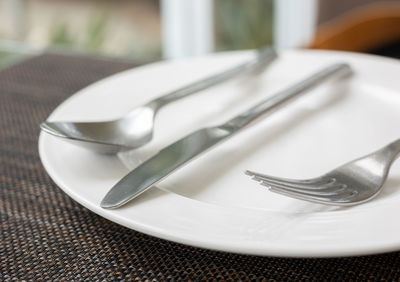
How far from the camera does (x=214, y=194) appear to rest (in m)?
0.37

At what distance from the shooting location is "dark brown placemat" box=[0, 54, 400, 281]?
33 cm

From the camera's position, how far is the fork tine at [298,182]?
33cm

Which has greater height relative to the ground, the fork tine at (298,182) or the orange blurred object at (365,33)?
the fork tine at (298,182)

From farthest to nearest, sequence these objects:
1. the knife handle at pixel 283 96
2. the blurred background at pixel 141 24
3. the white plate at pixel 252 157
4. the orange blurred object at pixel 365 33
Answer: the blurred background at pixel 141 24
the orange blurred object at pixel 365 33
the knife handle at pixel 283 96
the white plate at pixel 252 157

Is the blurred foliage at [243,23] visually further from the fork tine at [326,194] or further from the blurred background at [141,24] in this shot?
the fork tine at [326,194]

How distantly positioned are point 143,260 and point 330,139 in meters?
0.20

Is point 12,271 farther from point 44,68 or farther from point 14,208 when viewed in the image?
point 44,68

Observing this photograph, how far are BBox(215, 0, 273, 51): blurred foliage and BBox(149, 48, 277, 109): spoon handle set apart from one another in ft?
4.10

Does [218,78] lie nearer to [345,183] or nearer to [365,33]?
[345,183]

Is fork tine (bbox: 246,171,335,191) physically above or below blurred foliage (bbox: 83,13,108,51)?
above

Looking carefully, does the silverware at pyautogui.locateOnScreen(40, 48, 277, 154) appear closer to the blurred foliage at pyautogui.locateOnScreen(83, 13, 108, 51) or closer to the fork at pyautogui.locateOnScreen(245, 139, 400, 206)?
the fork at pyautogui.locateOnScreen(245, 139, 400, 206)

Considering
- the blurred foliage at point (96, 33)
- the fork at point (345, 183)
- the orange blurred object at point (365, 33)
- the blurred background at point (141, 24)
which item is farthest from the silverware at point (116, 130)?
the blurred foliage at point (96, 33)

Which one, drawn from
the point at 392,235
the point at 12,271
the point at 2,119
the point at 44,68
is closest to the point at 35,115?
the point at 2,119

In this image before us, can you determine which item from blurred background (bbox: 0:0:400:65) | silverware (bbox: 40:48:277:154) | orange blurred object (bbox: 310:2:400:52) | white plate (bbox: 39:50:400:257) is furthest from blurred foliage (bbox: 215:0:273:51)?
silverware (bbox: 40:48:277:154)
